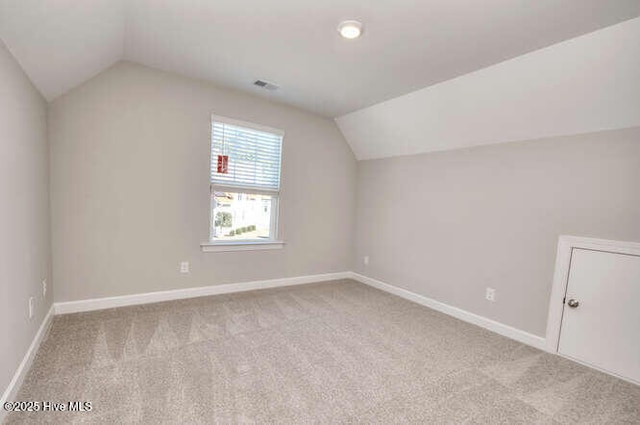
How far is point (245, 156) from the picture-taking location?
3.69m

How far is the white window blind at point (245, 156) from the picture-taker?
3494mm

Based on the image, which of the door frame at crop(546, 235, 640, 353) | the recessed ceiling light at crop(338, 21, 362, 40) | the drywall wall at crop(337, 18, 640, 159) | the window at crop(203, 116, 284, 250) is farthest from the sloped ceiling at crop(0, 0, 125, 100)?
the door frame at crop(546, 235, 640, 353)

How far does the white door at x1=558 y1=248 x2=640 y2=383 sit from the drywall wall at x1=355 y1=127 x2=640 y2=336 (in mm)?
174

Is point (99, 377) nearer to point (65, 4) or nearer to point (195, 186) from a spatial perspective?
point (195, 186)

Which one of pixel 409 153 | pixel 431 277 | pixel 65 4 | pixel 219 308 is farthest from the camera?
pixel 409 153

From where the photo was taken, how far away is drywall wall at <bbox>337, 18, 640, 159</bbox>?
78.9 inches

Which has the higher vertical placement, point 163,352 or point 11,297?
point 11,297

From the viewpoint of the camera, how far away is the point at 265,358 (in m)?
2.25

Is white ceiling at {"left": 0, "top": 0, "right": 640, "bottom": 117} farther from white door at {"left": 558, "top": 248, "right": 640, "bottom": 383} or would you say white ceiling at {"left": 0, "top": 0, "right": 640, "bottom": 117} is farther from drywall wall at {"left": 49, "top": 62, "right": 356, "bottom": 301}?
white door at {"left": 558, "top": 248, "right": 640, "bottom": 383}

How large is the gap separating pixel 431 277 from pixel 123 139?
3.82 m

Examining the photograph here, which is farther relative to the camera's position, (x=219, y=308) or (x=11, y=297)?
(x=219, y=308)

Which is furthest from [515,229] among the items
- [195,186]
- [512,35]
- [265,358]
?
[195,186]

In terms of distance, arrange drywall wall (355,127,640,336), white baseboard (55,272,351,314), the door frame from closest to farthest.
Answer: drywall wall (355,127,640,336)
the door frame
white baseboard (55,272,351,314)

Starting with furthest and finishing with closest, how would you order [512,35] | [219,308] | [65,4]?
[219,308] < [512,35] < [65,4]
